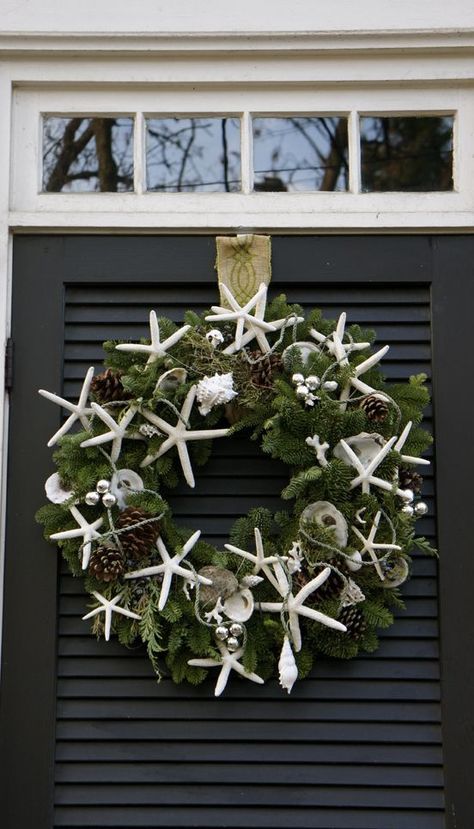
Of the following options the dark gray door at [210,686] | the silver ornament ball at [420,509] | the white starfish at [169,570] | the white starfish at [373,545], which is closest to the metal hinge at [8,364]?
the dark gray door at [210,686]

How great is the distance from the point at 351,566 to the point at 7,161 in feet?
3.74

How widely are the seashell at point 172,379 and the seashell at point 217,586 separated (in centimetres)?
38

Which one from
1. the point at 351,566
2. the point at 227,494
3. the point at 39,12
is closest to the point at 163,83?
the point at 39,12

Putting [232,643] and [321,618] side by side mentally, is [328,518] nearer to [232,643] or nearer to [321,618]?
[321,618]

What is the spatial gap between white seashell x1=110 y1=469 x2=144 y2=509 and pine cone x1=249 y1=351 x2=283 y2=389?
0.31 m

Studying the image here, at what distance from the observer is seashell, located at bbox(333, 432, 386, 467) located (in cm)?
191

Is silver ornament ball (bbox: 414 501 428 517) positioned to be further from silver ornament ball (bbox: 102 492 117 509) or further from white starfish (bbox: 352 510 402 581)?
silver ornament ball (bbox: 102 492 117 509)

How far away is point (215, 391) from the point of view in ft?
6.14

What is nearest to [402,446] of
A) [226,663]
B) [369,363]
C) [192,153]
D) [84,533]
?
[369,363]

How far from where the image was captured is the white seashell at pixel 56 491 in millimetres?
1921

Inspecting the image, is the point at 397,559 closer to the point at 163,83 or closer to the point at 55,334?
the point at 55,334

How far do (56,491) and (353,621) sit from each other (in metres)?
0.65

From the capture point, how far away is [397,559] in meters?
1.91

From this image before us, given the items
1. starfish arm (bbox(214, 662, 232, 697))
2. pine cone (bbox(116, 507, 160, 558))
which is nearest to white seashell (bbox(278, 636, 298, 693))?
starfish arm (bbox(214, 662, 232, 697))
